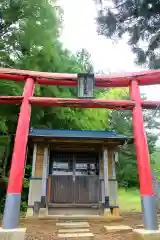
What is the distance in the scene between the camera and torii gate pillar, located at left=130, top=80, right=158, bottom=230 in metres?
4.74

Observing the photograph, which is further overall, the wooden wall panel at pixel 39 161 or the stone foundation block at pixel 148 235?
the wooden wall panel at pixel 39 161

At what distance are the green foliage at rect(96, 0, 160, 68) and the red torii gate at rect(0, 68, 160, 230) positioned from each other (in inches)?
30.5

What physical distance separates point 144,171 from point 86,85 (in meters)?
2.64

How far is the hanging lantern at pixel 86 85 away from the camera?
6160 millimetres

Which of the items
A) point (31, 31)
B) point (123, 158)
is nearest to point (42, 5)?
point (31, 31)

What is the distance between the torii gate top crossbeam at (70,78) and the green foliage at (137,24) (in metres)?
1.10

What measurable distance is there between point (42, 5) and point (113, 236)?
30.1 feet

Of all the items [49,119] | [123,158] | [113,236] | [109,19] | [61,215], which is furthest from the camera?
[123,158]

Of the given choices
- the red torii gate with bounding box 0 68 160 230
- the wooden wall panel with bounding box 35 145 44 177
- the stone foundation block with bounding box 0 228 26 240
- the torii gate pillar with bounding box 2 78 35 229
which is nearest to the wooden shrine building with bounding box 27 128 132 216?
the wooden wall panel with bounding box 35 145 44 177

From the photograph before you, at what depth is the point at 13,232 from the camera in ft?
14.3

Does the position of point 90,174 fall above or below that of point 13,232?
above

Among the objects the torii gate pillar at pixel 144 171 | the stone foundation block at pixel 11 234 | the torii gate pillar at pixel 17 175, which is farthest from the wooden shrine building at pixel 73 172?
the stone foundation block at pixel 11 234

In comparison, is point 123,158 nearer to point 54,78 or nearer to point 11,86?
point 11,86

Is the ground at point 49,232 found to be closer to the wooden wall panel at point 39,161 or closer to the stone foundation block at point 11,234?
the stone foundation block at point 11,234
